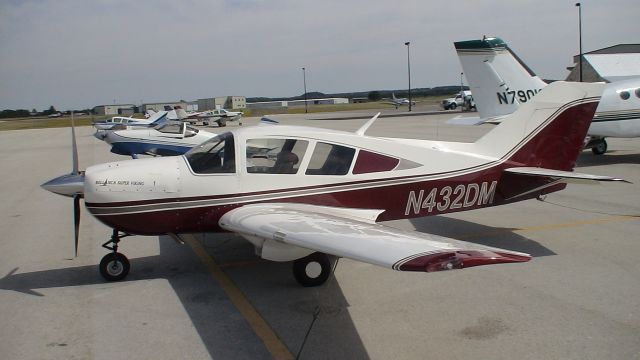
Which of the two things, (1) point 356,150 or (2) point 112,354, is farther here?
(1) point 356,150

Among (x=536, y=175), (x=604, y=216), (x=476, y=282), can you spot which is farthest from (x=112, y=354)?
(x=604, y=216)

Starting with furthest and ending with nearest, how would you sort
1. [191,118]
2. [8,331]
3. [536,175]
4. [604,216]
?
[191,118], [604,216], [536,175], [8,331]

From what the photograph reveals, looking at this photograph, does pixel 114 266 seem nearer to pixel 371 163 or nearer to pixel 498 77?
pixel 371 163

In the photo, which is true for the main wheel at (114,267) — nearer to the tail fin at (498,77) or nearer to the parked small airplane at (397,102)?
the tail fin at (498,77)

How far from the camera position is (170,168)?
18.7 feet

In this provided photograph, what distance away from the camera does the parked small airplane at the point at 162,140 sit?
15.6 m

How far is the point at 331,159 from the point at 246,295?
1.86m

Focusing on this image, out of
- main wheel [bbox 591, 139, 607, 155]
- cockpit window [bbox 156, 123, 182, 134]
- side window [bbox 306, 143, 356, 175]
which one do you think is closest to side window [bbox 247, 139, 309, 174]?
side window [bbox 306, 143, 356, 175]

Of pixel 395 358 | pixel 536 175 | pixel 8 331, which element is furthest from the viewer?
pixel 536 175

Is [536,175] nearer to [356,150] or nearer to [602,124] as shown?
[356,150]

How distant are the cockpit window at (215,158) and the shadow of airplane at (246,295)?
4.32 feet

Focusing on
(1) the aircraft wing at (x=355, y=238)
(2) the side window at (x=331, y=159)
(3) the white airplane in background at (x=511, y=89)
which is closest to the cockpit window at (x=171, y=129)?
(3) the white airplane in background at (x=511, y=89)

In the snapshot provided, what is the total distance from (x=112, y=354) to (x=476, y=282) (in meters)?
3.73

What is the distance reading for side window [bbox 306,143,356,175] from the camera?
19.2 ft
